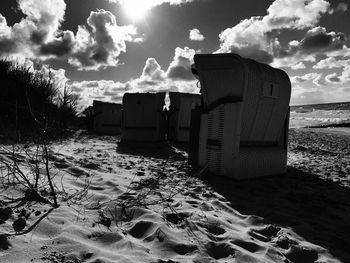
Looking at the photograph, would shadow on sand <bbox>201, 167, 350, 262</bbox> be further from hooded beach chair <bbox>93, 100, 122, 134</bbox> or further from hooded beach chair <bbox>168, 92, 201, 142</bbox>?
hooded beach chair <bbox>93, 100, 122, 134</bbox>

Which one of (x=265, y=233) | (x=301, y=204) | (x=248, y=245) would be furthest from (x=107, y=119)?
(x=248, y=245)

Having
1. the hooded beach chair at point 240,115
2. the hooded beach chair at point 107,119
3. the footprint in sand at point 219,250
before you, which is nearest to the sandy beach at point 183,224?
the footprint in sand at point 219,250

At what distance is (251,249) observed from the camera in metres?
2.40

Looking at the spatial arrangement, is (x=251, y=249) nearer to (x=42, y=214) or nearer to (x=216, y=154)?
(x=42, y=214)

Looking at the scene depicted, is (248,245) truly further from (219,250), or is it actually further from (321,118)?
(321,118)

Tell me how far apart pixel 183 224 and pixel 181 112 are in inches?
349

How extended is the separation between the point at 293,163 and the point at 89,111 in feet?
59.3

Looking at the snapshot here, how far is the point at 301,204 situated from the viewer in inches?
153

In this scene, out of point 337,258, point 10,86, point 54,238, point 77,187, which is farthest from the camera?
point 10,86

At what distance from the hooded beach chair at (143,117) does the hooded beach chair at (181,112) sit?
434 millimetres

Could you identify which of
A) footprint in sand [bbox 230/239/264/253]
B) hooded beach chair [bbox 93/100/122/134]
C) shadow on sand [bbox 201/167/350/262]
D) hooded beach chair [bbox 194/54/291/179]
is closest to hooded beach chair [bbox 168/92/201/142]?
hooded beach chair [bbox 194/54/291/179]

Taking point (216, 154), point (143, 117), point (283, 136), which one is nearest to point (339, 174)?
point (283, 136)

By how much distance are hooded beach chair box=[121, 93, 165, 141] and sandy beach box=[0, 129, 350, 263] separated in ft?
22.7

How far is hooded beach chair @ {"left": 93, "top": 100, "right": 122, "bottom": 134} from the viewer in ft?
56.6
